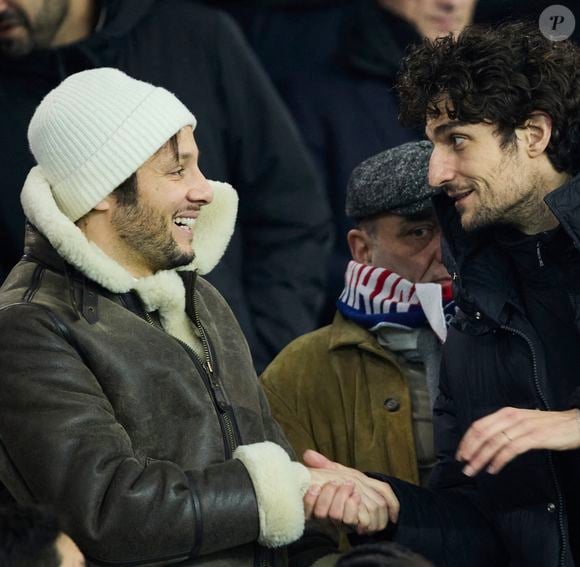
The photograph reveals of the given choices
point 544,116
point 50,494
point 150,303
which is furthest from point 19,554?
point 544,116

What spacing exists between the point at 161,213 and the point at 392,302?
3.64ft

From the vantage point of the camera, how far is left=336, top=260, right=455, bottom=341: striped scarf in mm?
4766

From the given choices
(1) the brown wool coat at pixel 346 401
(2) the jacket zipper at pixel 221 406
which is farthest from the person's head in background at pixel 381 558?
(1) the brown wool coat at pixel 346 401

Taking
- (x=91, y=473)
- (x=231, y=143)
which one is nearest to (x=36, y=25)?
(x=231, y=143)

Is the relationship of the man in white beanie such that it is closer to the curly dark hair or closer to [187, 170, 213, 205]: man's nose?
[187, 170, 213, 205]: man's nose

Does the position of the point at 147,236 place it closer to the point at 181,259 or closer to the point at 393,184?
the point at 181,259

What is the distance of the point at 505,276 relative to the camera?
4.16m

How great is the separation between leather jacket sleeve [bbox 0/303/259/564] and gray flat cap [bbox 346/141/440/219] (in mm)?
1552

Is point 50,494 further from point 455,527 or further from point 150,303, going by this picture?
point 455,527

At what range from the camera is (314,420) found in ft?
15.6

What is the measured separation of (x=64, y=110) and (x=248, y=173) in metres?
1.24

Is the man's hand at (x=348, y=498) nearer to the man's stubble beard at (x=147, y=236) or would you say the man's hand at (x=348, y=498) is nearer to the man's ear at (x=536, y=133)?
the man's stubble beard at (x=147, y=236)

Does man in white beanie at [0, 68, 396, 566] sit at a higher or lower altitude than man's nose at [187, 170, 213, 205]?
lower

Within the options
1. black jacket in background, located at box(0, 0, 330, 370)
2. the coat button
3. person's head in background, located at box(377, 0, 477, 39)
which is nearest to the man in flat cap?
the coat button
